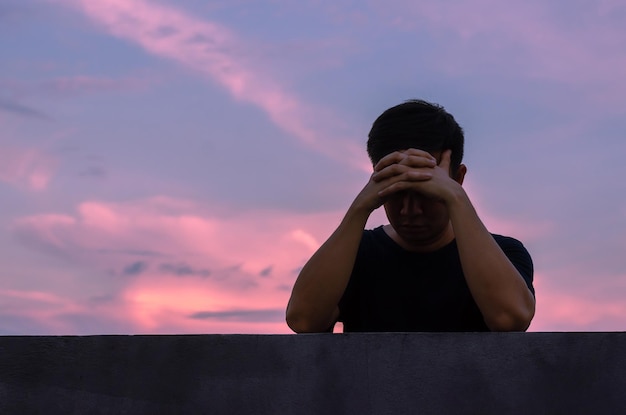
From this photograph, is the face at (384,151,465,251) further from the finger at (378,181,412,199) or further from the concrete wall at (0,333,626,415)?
the concrete wall at (0,333,626,415)

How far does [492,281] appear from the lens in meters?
2.64

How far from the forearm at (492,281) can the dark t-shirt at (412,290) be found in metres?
0.44

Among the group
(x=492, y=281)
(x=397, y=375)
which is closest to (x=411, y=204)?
(x=492, y=281)

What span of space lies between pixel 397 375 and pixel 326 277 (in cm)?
68

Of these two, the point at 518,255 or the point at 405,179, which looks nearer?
the point at 405,179

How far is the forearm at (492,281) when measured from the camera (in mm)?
2646

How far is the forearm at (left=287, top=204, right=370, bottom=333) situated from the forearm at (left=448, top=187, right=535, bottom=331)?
0.37 meters

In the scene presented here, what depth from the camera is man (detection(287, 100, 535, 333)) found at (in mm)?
2689

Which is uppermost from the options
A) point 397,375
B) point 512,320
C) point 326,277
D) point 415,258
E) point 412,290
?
point 415,258

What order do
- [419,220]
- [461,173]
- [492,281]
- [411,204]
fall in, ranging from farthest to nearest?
1. [461,173]
2. [419,220]
3. [411,204]
4. [492,281]

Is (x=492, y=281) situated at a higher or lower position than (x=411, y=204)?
lower

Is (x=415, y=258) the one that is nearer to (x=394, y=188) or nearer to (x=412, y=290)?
(x=412, y=290)

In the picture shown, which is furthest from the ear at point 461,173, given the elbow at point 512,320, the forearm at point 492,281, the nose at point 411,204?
the elbow at point 512,320

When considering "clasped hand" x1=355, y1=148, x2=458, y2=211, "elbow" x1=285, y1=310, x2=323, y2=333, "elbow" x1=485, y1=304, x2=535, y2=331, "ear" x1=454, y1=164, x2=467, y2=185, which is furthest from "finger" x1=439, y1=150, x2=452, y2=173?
"elbow" x1=285, y1=310, x2=323, y2=333
